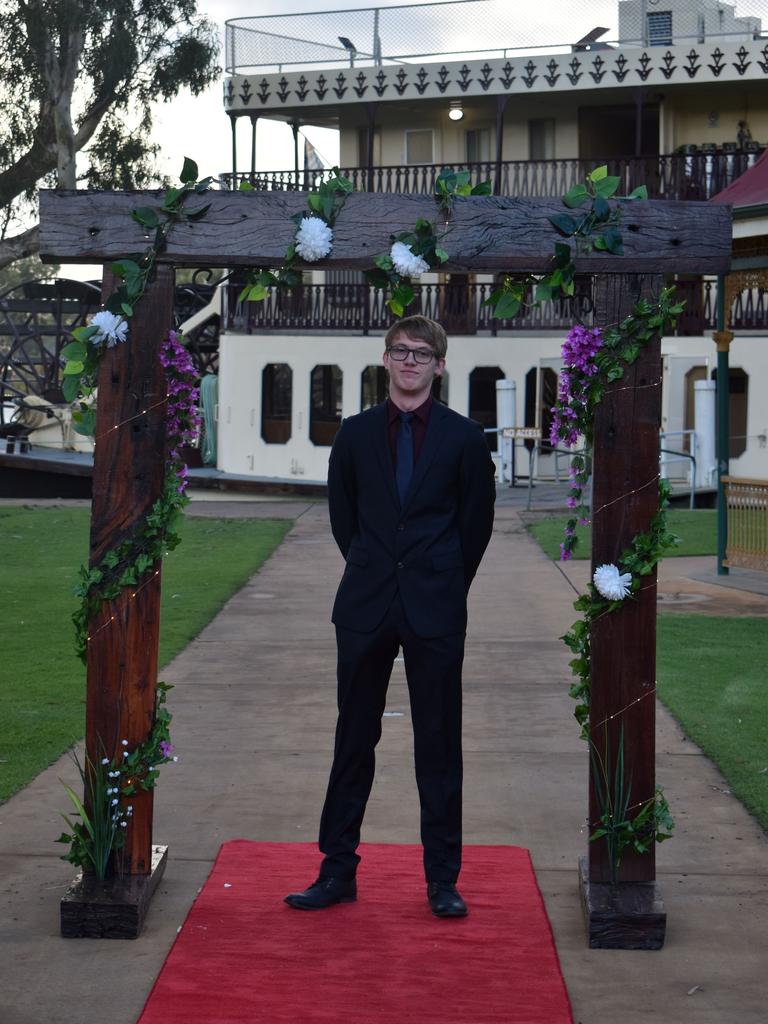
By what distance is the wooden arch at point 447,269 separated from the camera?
5.27 meters

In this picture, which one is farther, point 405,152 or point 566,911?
point 405,152

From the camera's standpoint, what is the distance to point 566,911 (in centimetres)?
548

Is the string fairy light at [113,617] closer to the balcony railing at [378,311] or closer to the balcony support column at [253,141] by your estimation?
the balcony railing at [378,311]

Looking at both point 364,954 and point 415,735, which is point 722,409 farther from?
point 364,954

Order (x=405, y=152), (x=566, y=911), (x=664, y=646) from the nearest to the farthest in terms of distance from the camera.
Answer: (x=566, y=911), (x=664, y=646), (x=405, y=152)

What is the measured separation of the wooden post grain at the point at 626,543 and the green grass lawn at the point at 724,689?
1.45 metres

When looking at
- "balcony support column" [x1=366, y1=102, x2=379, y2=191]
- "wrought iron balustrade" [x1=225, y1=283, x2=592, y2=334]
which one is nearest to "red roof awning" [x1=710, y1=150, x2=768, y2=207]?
"wrought iron balustrade" [x1=225, y1=283, x2=592, y2=334]

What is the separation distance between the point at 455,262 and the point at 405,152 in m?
27.8

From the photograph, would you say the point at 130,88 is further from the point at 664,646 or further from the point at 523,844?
the point at 523,844

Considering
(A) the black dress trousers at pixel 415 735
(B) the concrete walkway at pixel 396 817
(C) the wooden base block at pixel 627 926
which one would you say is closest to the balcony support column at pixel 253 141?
(B) the concrete walkway at pixel 396 817

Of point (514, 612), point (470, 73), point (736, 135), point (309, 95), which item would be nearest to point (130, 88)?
point (309, 95)

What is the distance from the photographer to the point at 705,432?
25.0m

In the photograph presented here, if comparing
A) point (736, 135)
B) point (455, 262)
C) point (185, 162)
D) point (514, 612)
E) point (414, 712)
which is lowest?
point (514, 612)

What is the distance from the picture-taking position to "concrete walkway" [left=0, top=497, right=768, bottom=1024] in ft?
15.6
